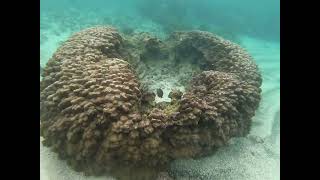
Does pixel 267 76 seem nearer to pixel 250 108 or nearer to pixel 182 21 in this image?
pixel 250 108

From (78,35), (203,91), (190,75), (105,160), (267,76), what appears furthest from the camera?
(267,76)

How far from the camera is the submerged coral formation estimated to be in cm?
460

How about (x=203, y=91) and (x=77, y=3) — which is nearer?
(x=203, y=91)

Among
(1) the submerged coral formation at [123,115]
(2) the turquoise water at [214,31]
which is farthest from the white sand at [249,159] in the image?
(1) the submerged coral formation at [123,115]

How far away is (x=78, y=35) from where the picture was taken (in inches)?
289

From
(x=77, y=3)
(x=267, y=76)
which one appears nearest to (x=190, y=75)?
(x=267, y=76)

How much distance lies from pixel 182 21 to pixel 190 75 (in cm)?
1227

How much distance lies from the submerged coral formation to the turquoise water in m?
0.27

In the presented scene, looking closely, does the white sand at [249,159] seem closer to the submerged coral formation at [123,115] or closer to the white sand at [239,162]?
the white sand at [239,162]

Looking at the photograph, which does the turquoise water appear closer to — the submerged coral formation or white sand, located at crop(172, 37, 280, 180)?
white sand, located at crop(172, 37, 280, 180)

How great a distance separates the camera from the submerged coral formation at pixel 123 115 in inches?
181

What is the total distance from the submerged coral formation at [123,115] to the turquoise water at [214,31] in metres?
0.27

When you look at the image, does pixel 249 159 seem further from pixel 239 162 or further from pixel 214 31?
pixel 214 31

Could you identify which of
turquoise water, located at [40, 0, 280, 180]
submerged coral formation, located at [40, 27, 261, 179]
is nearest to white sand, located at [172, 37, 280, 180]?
turquoise water, located at [40, 0, 280, 180]
